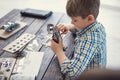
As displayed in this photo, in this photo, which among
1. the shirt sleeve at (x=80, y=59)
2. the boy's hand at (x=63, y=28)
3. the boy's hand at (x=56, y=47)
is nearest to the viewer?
the shirt sleeve at (x=80, y=59)

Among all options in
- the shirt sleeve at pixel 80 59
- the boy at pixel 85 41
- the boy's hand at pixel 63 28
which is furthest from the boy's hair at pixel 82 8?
the boy's hand at pixel 63 28

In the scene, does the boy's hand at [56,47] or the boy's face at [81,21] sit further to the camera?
the boy's hand at [56,47]

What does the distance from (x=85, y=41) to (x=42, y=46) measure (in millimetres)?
403

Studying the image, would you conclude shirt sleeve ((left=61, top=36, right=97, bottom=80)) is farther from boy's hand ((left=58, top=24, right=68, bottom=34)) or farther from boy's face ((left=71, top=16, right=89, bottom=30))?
boy's hand ((left=58, top=24, right=68, bottom=34))

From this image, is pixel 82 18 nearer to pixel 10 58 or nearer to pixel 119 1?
pixel 10 58

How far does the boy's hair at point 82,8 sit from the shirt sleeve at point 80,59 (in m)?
0.15

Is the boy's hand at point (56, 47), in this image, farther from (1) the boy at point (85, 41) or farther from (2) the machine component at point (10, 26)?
(2) the machine component at point (10, 26)

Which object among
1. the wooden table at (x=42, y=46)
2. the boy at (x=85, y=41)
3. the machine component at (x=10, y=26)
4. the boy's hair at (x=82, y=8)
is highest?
the boy's hair at (x=82, y=8)

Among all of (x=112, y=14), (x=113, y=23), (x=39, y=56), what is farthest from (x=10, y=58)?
(x=112, y=14)

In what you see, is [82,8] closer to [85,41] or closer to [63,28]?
[85,41]

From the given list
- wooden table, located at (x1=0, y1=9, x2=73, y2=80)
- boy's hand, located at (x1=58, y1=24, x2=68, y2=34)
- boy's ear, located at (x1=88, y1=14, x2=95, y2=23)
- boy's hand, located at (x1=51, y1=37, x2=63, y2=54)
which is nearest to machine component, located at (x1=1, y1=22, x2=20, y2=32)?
wooden table, located at (x1=0, y1=9, x2=73, y2=80)

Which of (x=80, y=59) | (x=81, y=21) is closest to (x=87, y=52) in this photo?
(x=80, y=59)

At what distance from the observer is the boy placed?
106cm

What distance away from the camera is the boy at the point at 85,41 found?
106 cm
